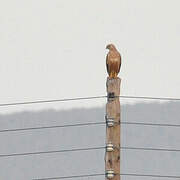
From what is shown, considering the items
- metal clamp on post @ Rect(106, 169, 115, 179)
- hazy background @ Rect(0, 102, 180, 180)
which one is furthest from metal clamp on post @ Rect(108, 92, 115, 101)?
hazy background @ Rect(0, 102, 180, 180)

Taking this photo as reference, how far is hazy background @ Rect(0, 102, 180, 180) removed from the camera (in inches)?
430

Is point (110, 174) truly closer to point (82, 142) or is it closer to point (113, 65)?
point (113, 65)

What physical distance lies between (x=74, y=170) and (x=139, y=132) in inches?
24.0

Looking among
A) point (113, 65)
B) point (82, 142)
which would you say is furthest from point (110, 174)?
point (82, 142)

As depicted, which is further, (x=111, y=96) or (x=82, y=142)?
(x=82, y=142)

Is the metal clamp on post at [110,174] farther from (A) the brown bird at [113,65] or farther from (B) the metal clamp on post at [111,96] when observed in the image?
(A) the brown bird at [113,65]

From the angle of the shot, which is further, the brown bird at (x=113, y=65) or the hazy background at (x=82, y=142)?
the hazy background at (x=82, y=142)

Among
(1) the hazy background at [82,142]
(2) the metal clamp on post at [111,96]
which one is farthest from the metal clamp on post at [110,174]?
(1) the hazy background at [82,142]

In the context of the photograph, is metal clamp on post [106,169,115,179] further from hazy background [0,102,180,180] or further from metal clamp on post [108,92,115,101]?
hazy background [0,102,180,180]

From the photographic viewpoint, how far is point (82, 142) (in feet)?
36.1

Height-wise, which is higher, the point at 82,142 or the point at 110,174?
the point at 82,142

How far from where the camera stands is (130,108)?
1124 cm

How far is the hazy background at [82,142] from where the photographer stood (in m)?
10.9

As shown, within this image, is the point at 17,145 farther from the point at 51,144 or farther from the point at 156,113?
the point at 156,113
